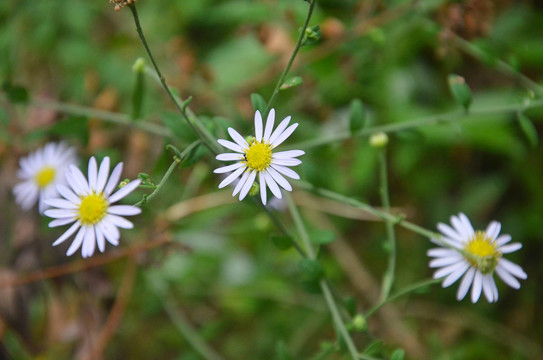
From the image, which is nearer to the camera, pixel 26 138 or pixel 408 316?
pixel 26 138

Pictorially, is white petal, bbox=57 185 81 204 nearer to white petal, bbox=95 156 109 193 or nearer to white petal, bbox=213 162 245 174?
white petal, bbox=95 156 109 193

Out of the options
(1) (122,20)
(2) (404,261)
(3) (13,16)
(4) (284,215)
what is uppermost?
(1) (122,20)

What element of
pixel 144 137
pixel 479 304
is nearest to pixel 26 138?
pixel 144 137

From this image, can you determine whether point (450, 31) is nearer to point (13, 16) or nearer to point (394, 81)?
point (394, 81)

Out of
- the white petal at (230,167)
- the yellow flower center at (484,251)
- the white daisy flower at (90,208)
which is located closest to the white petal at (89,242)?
the white daisy flower at (90,208)

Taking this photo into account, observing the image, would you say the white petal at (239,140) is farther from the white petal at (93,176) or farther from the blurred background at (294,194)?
the blurred background at (294,194)
